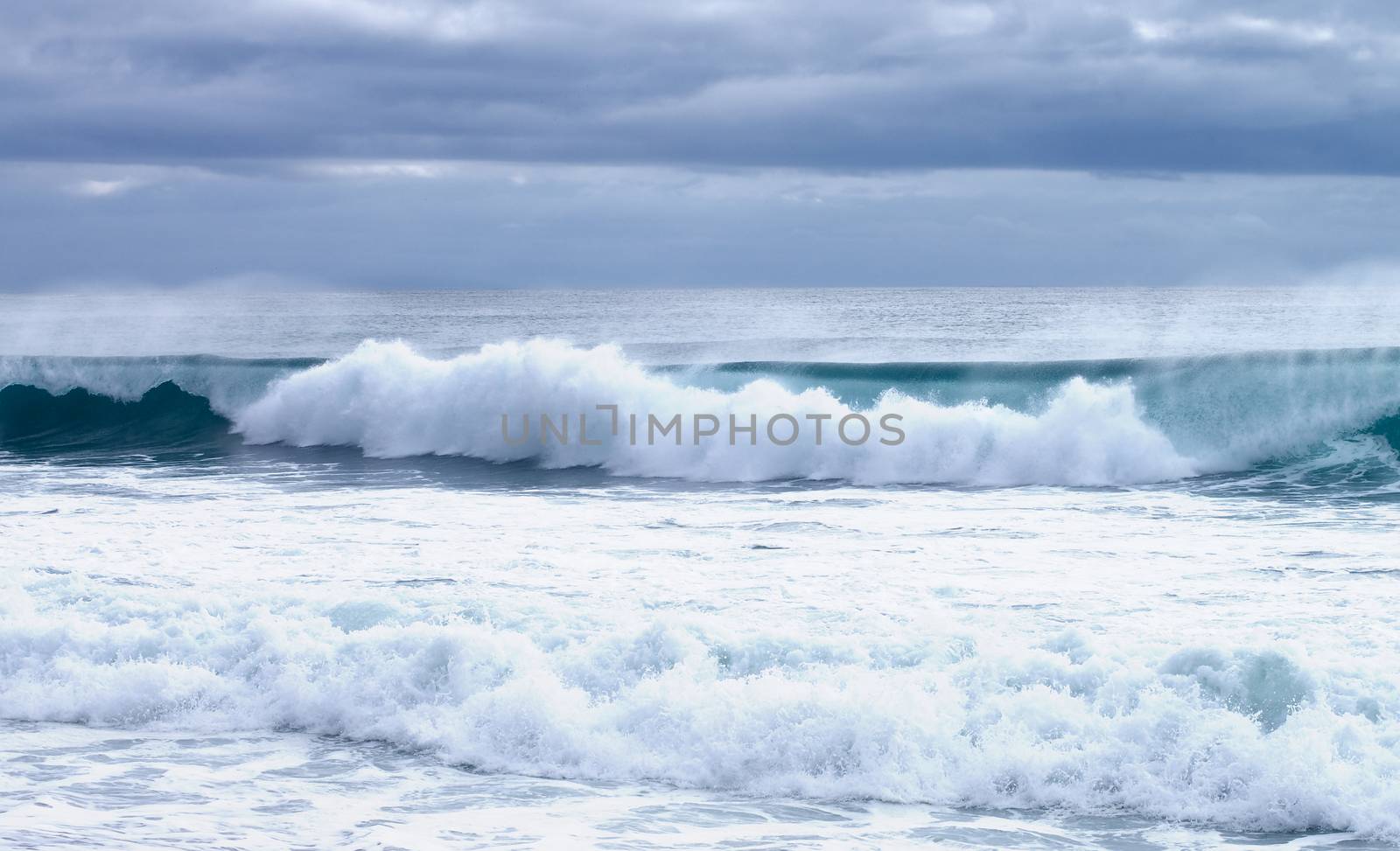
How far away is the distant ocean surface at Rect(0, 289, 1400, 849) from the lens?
505cm

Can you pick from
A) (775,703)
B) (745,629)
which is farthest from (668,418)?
(775,703)

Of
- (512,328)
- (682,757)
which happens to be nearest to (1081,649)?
(682,757)

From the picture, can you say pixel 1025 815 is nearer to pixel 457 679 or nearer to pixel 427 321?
pixel 457 679

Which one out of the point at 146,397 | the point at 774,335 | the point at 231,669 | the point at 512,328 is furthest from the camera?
the point at 512,328

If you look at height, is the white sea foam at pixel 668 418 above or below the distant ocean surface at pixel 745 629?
above

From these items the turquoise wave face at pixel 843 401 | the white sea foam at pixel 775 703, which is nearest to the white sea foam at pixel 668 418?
the turquoise wave face at pixel 843 401

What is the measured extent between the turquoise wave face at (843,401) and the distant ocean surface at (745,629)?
0.08 meters

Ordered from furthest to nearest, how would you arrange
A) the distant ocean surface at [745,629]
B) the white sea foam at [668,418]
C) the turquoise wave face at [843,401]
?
the turquoise wave face at [843,401] < the white sea foam at [668,418] < the distant ocean surface at [745,629]

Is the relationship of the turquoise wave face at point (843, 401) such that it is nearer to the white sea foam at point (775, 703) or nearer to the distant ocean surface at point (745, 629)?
the distant ocean surface at point (745, 629)

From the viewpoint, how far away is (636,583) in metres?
7.94

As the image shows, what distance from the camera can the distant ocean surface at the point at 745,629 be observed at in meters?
5.05

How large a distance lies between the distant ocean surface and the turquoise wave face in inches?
3.0

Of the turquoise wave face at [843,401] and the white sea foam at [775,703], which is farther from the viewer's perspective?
the turquoise wave face at [843,401]

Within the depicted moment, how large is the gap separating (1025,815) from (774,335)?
28.0 m
